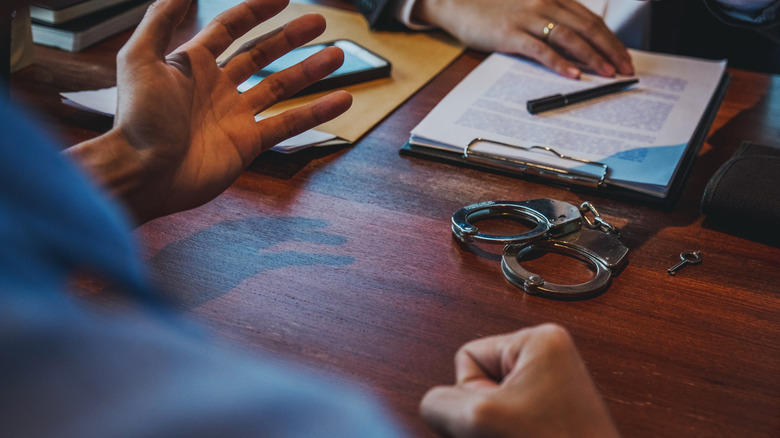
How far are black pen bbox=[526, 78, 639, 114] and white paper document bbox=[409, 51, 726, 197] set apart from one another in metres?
0.01

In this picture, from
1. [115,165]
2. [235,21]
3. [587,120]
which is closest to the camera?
[115,165]

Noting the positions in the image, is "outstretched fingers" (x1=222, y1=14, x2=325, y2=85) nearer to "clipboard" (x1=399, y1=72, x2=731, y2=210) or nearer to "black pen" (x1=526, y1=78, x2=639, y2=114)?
"clipboard" (x1=399, y1=72, x2=731, y2=210)

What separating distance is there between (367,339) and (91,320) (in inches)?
9.9

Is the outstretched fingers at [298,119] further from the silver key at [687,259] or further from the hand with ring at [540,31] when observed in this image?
the hand with ring at [540,31]

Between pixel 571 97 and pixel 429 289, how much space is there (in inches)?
21.5

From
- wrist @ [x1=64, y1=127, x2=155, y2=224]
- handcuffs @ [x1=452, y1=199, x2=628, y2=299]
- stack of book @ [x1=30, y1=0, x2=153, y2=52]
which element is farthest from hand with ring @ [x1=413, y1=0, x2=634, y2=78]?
wrist @ [x1=64, y1=127, x2=155, y2=224]

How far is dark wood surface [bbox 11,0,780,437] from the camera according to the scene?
63 cm

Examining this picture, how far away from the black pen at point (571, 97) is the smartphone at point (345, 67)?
275 millimetres

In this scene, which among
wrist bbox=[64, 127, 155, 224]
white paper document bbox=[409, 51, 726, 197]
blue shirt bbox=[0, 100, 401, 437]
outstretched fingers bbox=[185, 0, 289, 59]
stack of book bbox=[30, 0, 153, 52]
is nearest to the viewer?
blue shirt bbox=[0, 100, 401, 437]

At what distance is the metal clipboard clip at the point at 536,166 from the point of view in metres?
0.93

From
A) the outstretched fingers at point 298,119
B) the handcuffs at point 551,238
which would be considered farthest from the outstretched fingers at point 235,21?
the handcuffs at point 551,238

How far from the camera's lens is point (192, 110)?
0.79 metres

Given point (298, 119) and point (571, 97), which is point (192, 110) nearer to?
point (298, 119)

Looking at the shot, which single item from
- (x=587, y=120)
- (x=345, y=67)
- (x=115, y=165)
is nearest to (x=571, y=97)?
(x=587, y=120)
